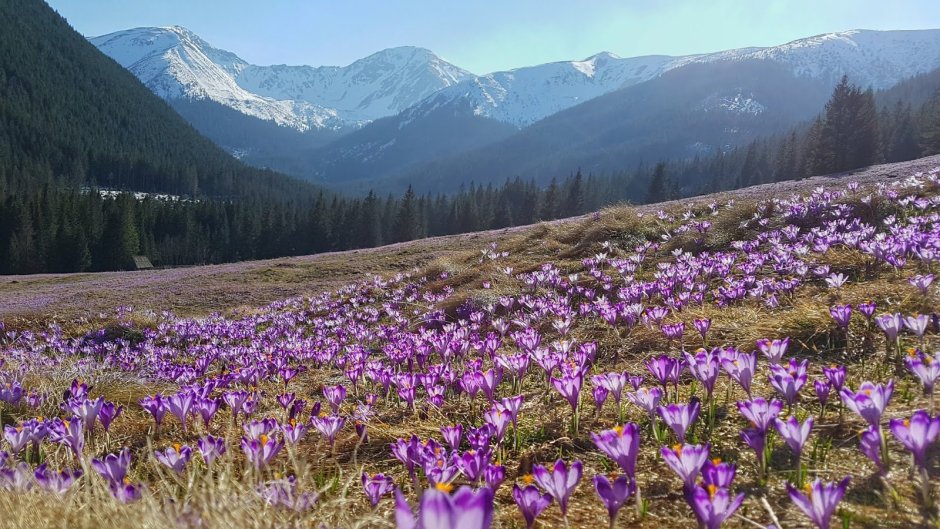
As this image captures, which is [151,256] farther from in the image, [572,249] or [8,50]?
[8,50]

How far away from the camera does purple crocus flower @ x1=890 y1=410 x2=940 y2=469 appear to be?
156 centimetres

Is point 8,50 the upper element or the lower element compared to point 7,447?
upper

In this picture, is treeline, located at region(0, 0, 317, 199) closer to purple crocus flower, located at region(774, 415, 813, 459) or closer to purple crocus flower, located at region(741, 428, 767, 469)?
purple crocus flower, located at region(741, 428, 767, 469)

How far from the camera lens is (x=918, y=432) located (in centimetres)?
159

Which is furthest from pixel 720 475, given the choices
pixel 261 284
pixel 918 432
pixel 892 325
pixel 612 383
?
pixel 261 284

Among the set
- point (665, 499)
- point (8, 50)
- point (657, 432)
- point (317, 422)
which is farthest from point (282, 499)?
point (8, 50)

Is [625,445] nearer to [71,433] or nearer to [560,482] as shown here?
[560,482]

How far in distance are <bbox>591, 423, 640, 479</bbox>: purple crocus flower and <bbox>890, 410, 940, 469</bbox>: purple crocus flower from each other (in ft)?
2.60

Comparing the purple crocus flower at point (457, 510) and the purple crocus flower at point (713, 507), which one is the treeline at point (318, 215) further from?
the purple crocus flower at point (457, 510)

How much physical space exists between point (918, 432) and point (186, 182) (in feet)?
615

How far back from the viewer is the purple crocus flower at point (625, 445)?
173 cm

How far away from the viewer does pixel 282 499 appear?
1.58m

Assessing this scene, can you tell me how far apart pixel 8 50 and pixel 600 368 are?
24110 centimetres

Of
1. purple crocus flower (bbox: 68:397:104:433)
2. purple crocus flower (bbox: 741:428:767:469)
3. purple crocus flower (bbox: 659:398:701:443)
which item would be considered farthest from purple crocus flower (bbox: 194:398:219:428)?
purple crocus flower (bbox: 741:428:767:469)
